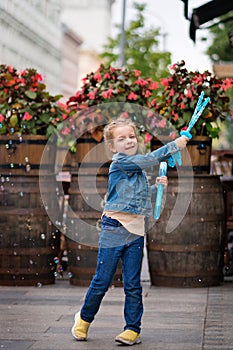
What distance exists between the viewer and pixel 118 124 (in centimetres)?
538

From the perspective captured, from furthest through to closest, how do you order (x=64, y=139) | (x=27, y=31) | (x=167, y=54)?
(x=27, y=31)
(x=167, y=54)
(x=64, y=139)

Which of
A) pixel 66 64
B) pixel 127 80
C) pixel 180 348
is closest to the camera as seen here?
pixel 180 348

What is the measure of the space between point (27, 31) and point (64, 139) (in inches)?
1492

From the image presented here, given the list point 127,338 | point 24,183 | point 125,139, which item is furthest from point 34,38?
point 127,338

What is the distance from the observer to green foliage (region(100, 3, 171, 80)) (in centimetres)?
3275

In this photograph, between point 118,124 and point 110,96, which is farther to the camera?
point 110,96

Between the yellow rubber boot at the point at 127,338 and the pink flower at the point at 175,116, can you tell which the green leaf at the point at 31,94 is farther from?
the yellow rubber boot at the point at 127,338

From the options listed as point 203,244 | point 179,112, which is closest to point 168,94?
point 179,112

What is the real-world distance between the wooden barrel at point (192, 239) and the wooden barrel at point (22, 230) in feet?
3.20

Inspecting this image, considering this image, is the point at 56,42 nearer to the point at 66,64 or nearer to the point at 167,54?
the point at 66,64

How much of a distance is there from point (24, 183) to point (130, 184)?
2668mm

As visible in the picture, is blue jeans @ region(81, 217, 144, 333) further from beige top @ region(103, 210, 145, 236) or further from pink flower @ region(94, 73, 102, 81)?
pink flower @ region(94, 73, 102, 81)

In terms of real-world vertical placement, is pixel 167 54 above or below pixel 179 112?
above

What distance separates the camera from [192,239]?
787 cm
